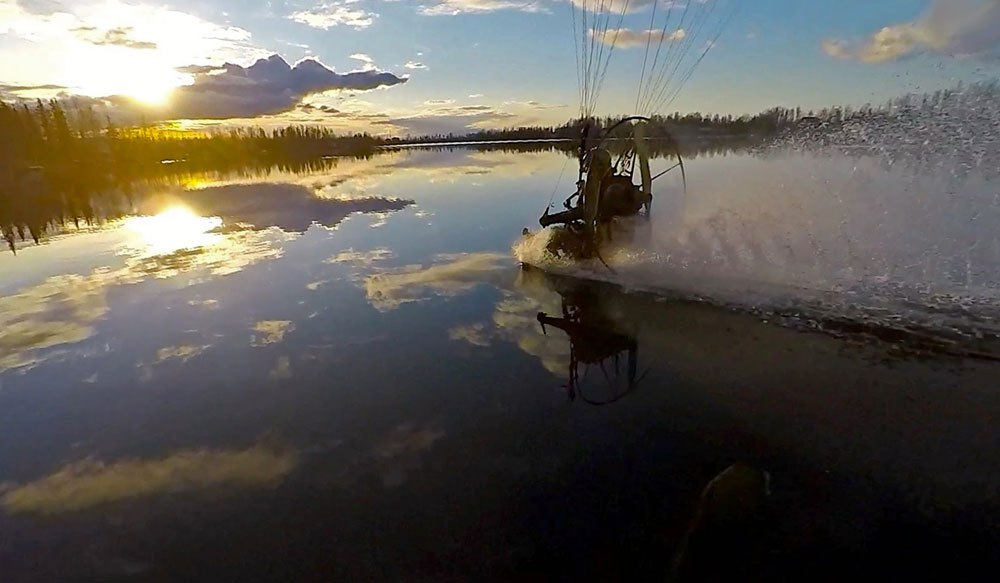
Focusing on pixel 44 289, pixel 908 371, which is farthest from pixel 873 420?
pixel 44 289

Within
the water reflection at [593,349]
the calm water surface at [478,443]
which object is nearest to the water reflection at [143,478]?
the calm water surface at [478,443]

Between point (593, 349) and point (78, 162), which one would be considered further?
point (78, 162)

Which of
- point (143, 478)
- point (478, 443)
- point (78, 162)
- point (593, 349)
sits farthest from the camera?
point (78, 162)

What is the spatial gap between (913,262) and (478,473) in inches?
406

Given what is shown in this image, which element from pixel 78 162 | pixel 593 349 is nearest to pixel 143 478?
pixel 593 349

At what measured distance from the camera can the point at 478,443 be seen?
6625mm

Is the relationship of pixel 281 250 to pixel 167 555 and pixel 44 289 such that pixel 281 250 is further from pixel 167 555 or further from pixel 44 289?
pixel 167 555

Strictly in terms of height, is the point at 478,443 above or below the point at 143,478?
above

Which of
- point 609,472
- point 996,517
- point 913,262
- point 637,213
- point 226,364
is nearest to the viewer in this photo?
point 996,517

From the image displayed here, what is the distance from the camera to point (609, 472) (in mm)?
5922

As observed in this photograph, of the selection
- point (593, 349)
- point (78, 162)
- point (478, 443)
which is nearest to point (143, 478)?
point (478, 443)

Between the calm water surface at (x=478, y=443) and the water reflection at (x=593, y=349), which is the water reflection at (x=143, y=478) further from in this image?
the water reflection at (x=593, y=349)

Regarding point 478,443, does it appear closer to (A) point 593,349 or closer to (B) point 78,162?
(A) point 593,349

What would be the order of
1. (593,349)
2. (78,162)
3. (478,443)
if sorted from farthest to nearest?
(78,162) → (593,349) → (478,443)
